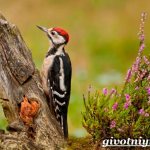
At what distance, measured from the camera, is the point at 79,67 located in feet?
48.4

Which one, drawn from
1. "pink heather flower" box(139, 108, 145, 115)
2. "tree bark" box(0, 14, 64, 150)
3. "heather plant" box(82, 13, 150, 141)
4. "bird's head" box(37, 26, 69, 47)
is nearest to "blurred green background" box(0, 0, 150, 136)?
"bird's head" box(37, 26, 69, 47)

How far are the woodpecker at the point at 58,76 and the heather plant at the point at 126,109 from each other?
0.45 m

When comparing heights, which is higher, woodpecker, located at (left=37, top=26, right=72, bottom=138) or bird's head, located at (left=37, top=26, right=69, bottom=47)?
bird's head, located at (left=37, top=26, right=69, bottom=47)

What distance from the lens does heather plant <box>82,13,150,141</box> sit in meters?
8.64

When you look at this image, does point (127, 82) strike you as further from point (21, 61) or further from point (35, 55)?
point (35, 55)

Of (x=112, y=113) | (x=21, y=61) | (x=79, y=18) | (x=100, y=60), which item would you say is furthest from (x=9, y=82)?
(x=79, y=18)

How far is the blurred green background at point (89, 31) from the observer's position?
14.3m

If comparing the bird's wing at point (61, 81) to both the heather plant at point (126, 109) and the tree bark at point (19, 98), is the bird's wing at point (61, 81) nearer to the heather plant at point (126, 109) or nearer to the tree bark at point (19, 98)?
the tree bark at point (19, 98)

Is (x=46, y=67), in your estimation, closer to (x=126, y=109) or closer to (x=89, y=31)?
(x=126, y=109)

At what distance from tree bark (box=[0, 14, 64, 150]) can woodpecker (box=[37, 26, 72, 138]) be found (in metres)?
0.18

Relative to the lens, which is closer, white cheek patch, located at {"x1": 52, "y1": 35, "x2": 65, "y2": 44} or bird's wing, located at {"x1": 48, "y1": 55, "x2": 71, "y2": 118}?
bird's wing, located at {"x1": 48, "y1": 55, "x2": 71, "y2": 118}

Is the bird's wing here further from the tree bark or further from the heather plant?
the heather plant

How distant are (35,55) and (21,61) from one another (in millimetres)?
6551

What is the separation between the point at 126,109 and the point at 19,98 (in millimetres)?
914
